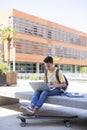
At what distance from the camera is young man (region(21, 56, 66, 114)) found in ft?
18.0

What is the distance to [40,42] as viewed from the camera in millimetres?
45281

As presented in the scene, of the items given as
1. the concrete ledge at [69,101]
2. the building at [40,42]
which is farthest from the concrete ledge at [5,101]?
the building at [40,42]

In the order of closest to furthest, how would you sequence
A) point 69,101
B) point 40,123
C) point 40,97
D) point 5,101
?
point 69,101, point 40,97, point 40,123, point 5,101

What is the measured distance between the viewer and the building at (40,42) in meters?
40.3

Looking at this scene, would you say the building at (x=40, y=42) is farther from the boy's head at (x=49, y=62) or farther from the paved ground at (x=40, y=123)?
the boy's head at (x=49, y=62)

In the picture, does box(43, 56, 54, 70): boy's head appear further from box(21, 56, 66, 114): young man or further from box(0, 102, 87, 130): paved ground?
box(0, 102, 87, 130): paved ground

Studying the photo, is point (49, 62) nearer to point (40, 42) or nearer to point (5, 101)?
point (5, 101)

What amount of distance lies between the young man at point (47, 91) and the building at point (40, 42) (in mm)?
31310

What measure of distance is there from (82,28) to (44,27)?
12989 mm

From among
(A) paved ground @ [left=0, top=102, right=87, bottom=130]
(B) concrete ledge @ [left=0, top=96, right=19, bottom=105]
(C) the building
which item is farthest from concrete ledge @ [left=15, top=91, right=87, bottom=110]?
(C) the building

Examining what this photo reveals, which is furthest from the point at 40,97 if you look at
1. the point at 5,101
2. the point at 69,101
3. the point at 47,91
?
the point at 5,101

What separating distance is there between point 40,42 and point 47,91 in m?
40.0

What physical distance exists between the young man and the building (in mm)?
31310

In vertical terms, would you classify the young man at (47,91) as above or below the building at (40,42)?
below
